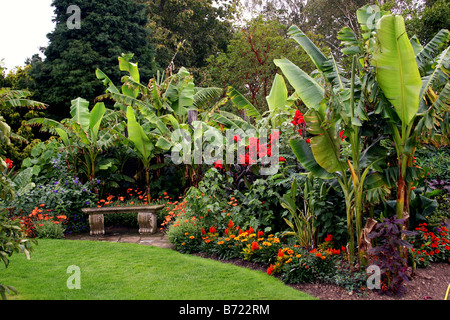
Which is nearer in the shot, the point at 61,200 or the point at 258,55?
the point at 61,200

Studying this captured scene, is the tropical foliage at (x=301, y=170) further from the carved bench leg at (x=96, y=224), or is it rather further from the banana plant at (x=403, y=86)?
the carved bench leg at (x=96, y=224)

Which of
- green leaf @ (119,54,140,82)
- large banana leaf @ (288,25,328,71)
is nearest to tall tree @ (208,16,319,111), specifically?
green leaf @ (119,54,140,82)

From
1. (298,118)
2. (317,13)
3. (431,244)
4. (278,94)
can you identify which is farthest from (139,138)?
(317,13)

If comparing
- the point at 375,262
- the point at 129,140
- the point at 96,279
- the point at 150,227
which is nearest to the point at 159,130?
the point at 129,140

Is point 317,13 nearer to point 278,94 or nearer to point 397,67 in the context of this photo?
point 278,94

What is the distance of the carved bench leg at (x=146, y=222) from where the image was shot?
7031 mm

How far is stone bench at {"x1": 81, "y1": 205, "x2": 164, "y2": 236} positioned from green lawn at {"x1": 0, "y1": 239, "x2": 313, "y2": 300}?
56.3 inches

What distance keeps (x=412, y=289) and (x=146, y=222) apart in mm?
4767

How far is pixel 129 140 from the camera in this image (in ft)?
26.6

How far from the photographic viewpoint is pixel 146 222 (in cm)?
704

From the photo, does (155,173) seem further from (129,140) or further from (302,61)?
(302,61)
